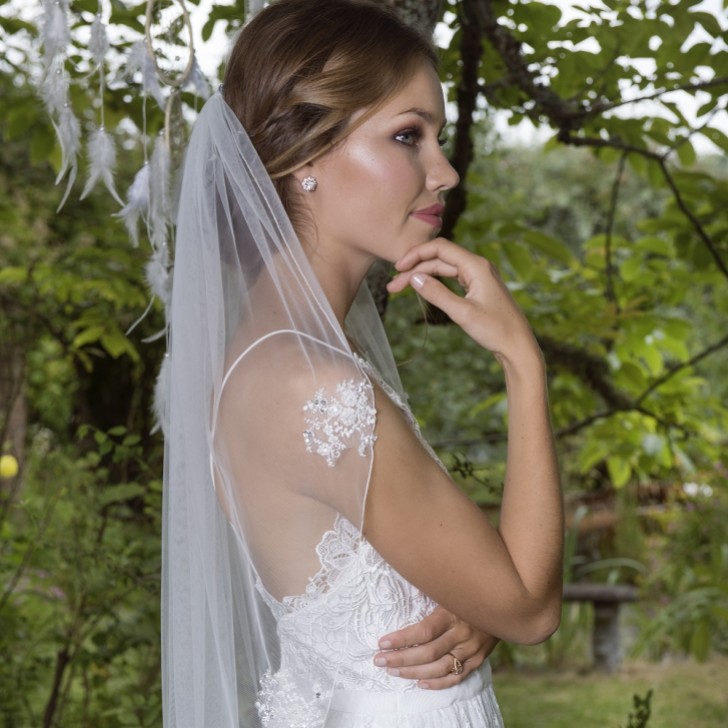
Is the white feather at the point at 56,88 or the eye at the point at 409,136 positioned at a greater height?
the eye at the point at 409,136

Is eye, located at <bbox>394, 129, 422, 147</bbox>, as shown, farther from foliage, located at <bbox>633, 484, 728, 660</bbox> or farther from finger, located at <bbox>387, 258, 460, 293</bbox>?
foliage, located at <bbox>633, 484, 728, 660</bbox>

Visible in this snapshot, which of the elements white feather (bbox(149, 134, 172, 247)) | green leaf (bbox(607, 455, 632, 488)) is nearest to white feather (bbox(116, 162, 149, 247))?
white feather (bbox(149, 134, 172, 247))

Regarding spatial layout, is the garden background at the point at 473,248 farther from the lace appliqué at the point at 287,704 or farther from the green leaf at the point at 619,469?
the lace appliqué at the point at 287,704

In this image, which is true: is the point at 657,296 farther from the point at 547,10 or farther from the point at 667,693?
the point at 667,693

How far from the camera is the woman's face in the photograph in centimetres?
151

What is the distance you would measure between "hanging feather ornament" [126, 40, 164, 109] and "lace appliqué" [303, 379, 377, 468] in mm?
810

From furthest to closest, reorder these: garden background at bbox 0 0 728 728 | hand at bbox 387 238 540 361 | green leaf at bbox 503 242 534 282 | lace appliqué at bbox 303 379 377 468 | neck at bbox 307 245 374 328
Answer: green leaf at bbox 503 242 534 282
garden background at bbox 0 0 728 728
neck at bbox 307 245 374 328
hand at bbox 387 238 540 361
lace appliqué at bbox 303 379 377 468

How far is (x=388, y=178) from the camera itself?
59.4 inches

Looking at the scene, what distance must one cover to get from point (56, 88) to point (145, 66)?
0.55 ft

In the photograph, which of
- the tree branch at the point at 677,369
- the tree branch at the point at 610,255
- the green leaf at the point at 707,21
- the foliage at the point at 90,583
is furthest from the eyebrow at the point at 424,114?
the tree branch at the point at 677,369

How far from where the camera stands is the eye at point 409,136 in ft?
5.03

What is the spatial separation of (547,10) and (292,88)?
3.99ft

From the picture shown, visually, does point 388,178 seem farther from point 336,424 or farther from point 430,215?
point 336,424

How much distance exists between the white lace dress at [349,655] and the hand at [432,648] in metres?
0.02
